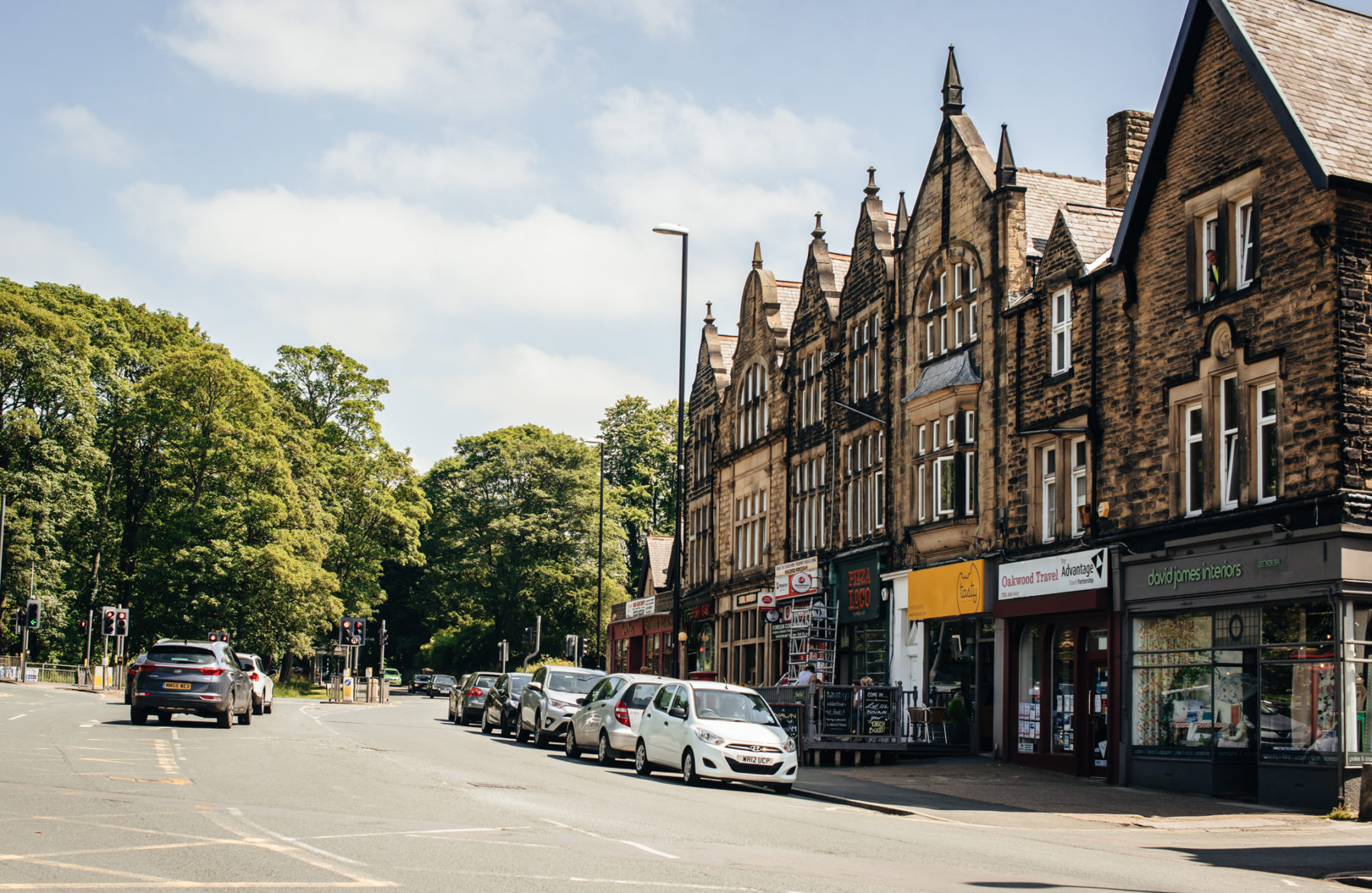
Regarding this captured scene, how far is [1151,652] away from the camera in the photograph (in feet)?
75.5

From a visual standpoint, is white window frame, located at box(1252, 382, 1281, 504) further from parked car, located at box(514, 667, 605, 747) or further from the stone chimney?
parked car, located at box(514, 667, 605, 747)

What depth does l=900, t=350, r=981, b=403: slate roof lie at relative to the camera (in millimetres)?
29672

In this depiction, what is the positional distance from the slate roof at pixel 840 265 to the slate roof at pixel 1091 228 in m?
13.6

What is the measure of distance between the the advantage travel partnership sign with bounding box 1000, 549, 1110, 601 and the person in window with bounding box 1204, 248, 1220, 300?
472 cm

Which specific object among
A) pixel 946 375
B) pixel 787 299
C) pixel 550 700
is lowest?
pixel 550 700

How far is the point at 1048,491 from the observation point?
27.0 metres

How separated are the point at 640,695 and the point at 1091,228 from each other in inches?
486

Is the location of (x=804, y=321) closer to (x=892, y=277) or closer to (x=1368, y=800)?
(x=892, y=277)

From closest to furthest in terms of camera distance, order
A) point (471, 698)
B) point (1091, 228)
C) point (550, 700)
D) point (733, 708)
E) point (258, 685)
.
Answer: point (733, 708)
point (1091, 228)
point (550, 700)
point (258, 685)
point (471, 698)

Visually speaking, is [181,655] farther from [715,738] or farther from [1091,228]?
[1091,228]

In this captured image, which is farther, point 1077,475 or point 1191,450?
point 1077,475

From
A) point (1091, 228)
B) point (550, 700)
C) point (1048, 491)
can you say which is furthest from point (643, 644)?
point (1091, 228)

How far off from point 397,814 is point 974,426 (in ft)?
61.5

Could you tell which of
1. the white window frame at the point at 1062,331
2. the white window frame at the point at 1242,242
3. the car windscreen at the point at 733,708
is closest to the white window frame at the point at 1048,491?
the white window frame at the point at 1062,331
